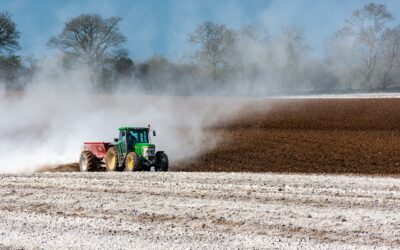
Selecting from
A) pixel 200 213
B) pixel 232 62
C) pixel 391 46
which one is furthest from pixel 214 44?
pixel 200 213

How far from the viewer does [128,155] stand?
25.0 m

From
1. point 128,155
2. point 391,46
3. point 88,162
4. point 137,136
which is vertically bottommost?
point 88,162

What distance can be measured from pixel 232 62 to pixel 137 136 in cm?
1795

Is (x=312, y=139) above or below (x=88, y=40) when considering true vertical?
below

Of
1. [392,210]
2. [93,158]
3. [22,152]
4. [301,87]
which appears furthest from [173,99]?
[392,210]

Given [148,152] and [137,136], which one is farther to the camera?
[137,136]

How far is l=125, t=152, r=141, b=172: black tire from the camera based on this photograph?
963 inches

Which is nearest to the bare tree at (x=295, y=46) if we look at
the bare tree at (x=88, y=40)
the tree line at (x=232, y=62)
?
the tree line at (x=232, y=62)

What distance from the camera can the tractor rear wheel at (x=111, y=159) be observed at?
85.7 feet

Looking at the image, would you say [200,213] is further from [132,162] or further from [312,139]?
[312,139]

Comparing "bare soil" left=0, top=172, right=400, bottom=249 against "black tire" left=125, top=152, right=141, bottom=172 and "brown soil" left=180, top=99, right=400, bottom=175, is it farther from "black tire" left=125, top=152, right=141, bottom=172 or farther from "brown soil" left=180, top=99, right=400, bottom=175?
"brown soil" left=180, top=99, right=400, bottom=175

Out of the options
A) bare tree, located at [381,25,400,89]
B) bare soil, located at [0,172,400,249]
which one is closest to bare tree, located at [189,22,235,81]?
bare tree, located at [381,25,400,89]

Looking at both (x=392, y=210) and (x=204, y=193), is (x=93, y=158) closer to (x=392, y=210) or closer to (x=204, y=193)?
(x=204, y=193)

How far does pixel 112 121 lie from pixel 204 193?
72.8 ft
